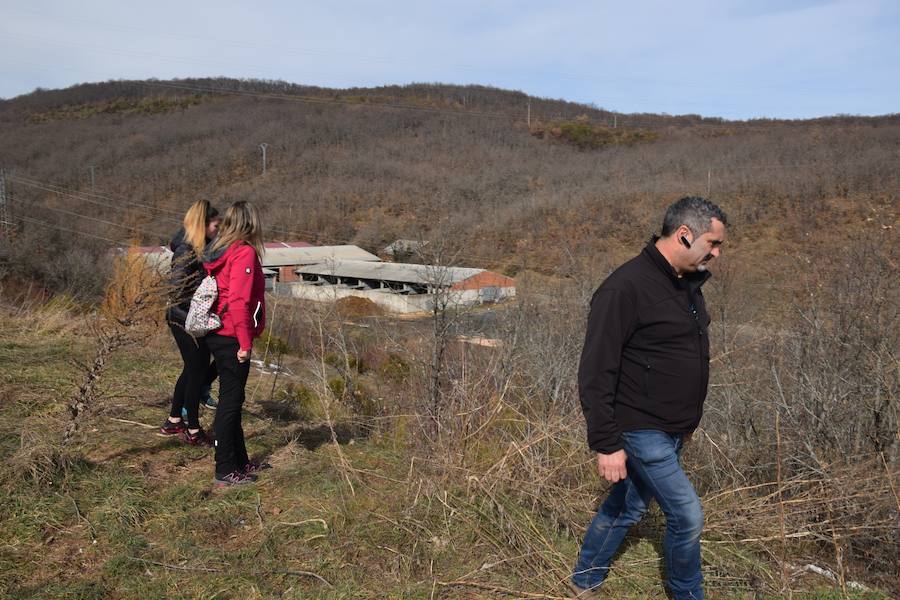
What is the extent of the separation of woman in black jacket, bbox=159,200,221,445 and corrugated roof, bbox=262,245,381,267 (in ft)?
116

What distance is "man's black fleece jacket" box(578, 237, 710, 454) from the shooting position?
8.55 ft

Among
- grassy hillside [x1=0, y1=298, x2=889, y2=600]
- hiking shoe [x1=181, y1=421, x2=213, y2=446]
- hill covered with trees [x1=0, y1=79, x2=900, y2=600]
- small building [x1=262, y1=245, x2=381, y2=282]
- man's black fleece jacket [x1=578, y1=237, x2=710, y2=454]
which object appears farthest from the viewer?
small building [x1=262, y1=245, x2=381, y2=282]

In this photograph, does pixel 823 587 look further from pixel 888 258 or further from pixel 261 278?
pixel 888 258

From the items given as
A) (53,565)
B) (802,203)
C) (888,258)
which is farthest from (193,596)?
(802,203)

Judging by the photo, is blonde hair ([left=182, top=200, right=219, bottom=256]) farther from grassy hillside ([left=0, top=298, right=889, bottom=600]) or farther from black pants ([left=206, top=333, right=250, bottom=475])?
grassy hillside ([left=0, top=298, right=889, bottom=600])

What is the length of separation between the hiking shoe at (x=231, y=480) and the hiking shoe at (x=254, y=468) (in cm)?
9

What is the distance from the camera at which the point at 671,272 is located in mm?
2701

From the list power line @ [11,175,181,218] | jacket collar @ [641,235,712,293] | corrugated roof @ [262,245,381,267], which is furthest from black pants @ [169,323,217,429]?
power line @ [11,175,181,218]

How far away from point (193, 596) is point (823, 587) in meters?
2.89

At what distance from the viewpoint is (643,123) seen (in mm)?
95688

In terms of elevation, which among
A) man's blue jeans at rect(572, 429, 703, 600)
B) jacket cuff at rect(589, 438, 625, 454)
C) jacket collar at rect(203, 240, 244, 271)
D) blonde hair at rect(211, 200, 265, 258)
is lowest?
man's blue jeans at rect(572, 429, 703, 600)

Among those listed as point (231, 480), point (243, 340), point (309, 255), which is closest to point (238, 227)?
point (243, 340)

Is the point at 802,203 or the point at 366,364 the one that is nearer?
the point at 366,364

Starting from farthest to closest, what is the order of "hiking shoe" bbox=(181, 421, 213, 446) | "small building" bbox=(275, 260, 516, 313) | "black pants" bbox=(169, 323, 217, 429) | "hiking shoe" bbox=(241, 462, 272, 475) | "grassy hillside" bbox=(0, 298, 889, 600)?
"small building" bbox=(275, 260, 516, 313) < "hiking shoe" bbox=(181, 421, 213, 446) < "black pants" bbox=(169, 323, 217, 429) < "hiking shoe" bbox=(241, 462, 272, 475) < "grassy hillside" bbox=(0, 298, 889, 600)
